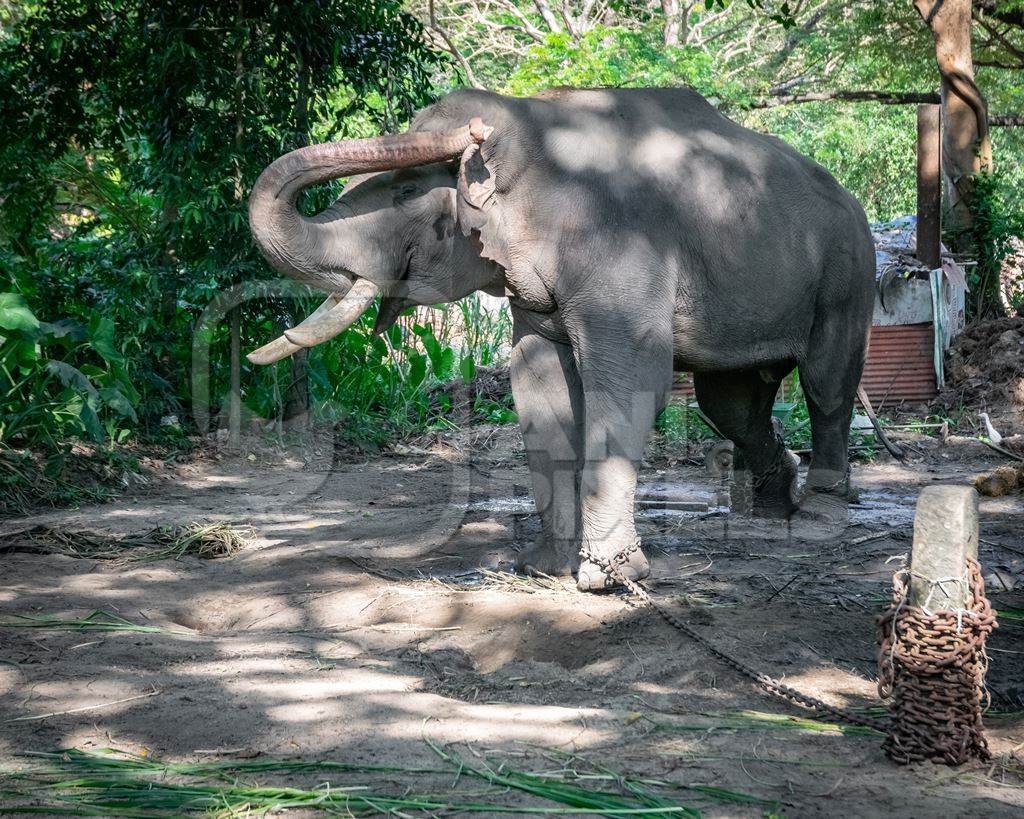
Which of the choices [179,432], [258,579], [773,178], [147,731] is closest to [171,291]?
[179,432]

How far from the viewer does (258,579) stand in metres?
5.75

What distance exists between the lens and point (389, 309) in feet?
17.9

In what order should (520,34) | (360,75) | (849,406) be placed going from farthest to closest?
(520,34) < (360,75) < (849,406)

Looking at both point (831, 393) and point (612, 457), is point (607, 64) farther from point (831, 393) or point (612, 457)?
point (612, 457)

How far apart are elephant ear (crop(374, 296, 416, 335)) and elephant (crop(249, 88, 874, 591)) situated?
0.5 inches

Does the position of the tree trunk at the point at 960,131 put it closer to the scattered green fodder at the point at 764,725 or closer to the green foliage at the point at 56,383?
the green foliage at the point at 56,383

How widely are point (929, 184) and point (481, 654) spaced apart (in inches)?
342

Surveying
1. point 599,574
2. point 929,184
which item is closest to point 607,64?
point 929,184

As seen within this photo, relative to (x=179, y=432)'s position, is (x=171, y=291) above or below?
above

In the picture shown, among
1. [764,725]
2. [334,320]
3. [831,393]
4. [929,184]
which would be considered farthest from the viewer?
[929,184]

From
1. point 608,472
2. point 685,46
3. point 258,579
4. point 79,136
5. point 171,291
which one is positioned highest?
point 685,46

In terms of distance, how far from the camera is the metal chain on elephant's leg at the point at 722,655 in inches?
138

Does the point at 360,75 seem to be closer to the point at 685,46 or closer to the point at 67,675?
the point at 67,675

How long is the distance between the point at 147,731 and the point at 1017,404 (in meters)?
9.19
